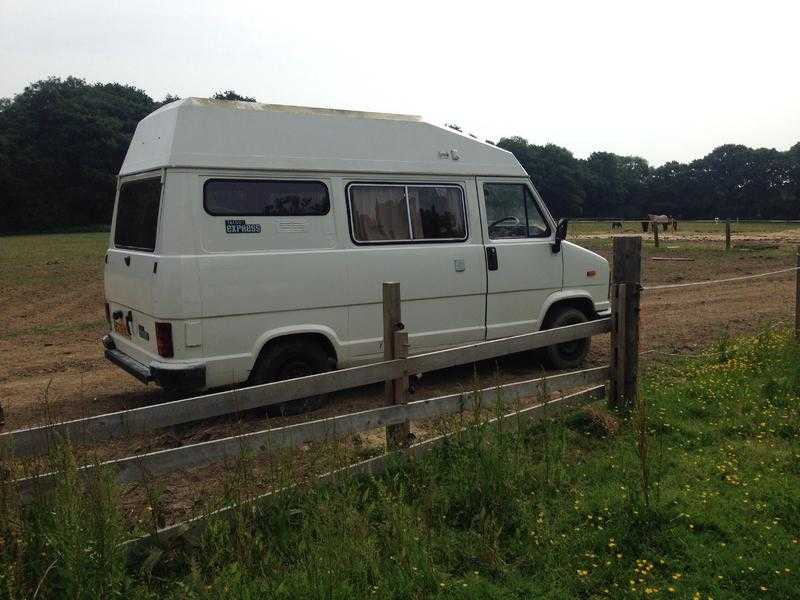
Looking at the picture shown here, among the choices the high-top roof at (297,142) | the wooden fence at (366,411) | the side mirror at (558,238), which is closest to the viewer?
the wooden fence at (366,411)

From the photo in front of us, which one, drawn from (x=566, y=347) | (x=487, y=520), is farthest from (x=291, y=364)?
(x=566, y=347)

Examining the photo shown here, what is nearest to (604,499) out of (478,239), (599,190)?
(478,239)

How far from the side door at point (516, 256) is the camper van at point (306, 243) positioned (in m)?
0.02

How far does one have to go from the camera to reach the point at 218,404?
12.9 feet

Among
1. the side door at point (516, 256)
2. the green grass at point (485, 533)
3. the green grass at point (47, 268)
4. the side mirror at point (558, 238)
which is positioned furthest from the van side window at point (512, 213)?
the green grass at point (47, 268)

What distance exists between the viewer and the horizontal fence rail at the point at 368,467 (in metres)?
3.46

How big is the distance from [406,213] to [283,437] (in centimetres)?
339

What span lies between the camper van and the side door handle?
21 millimetres

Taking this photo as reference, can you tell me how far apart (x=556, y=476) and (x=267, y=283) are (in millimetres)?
2975

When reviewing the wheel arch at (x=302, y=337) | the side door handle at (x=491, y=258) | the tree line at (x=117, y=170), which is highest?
the tree line at (x=117, y=170)

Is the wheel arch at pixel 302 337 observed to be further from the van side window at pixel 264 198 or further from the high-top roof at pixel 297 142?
the high-top roof at pixel 297 142

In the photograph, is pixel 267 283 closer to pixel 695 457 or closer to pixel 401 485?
pixel 401 485

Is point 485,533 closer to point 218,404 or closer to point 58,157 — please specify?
point 218,404

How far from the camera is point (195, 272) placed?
18.5 ft
